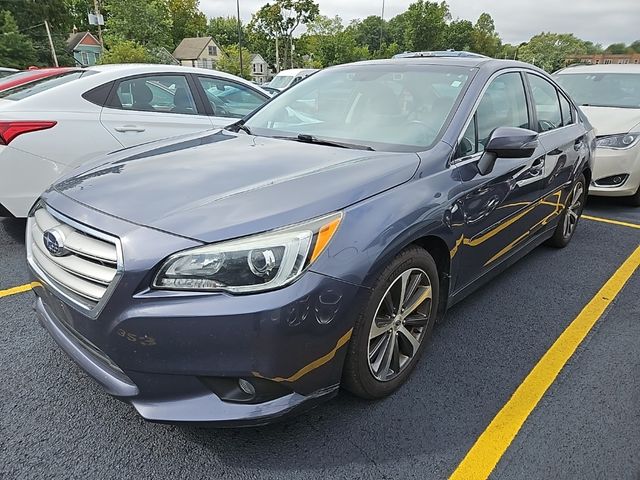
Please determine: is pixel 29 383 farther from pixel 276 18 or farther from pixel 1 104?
pixel 276 18

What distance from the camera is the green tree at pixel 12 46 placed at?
102ft

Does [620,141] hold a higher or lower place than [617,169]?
higher

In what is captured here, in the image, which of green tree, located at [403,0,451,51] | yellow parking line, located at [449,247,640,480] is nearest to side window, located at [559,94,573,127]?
yellow parking line, located at [449,247,640,480]

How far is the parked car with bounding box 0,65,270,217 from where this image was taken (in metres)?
3.63

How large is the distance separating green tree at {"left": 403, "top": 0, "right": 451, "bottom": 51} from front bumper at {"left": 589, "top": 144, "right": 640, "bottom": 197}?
64.7 metres

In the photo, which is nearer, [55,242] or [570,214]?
[55,242]

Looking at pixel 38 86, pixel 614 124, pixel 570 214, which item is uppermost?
pixel 38 86

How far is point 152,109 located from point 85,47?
6173 centimetres

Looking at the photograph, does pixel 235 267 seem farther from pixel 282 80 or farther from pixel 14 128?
pixel 282 80

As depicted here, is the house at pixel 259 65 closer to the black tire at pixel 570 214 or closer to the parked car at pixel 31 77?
the parked car at pixel 31 77

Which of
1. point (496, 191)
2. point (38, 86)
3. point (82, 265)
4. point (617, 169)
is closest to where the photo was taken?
point (82, 265)

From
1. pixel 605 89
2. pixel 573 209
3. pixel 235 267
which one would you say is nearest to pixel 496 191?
pixel 235 267

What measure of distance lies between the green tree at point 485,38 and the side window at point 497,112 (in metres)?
89.8

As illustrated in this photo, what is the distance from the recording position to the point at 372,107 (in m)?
2.80
